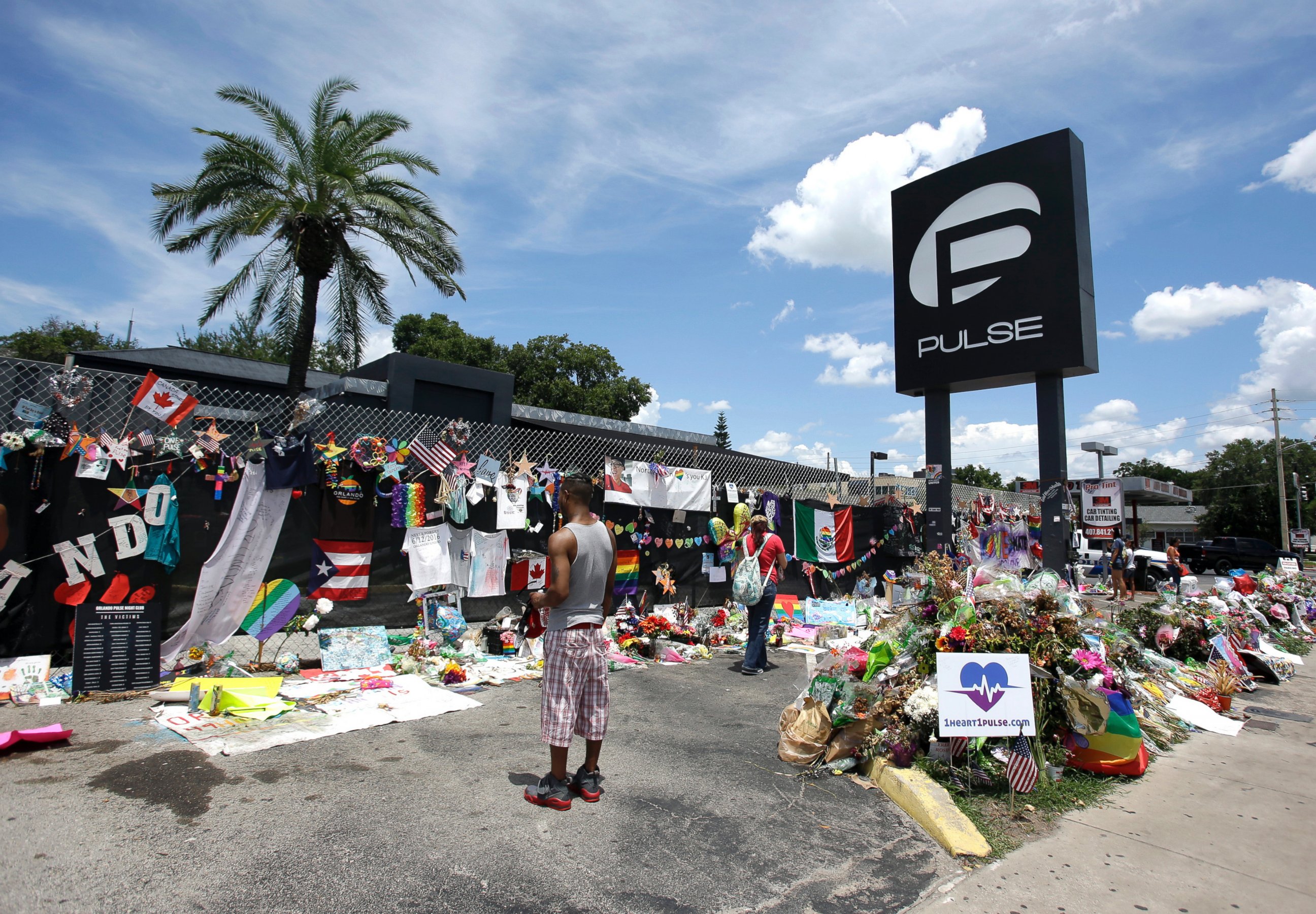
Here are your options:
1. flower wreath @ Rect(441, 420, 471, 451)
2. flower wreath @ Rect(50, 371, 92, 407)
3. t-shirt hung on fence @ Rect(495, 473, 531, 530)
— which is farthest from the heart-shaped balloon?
t-shirt hung on fence @ Rect(495, 473, 531, 530)

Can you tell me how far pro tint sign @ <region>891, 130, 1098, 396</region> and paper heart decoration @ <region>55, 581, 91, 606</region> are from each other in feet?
43.9

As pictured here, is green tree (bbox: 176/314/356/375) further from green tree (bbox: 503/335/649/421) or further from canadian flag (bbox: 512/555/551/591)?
canadian flag (bbox: 512/555/551/591)

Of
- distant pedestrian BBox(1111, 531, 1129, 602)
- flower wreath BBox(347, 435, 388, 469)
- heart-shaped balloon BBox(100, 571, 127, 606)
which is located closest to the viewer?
heart-shaped balloon BBox(100, 571, 127, 606)

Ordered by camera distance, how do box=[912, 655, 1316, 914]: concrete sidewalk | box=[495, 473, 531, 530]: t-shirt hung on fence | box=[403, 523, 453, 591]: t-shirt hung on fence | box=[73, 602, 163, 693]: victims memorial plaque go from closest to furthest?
box=[912, 655, 1316, 914]: concrete sidewalk < box=[73, 602, 163, 693]: victims memorial plaque < box=[403, 523, 453, 591]: t-shirt hung on fence < box=[495, 473, 531, 530]: t-shirt hung on fence

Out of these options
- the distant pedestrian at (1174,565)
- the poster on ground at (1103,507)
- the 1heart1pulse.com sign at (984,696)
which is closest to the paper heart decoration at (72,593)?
the 1heart1pulse.com sign at (984,696)

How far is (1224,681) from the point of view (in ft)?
21.7

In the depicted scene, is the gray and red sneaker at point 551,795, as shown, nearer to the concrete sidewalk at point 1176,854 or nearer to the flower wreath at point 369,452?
the concrete sidewalk at point 1176,854

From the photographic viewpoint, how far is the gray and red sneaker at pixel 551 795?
12.0ft

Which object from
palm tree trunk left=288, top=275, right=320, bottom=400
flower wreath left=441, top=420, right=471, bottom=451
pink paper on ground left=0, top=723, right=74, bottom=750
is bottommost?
pink paper on ground left=0, top=723, right=74, bottom=750

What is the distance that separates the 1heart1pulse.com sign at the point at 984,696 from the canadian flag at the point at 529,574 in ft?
15.6

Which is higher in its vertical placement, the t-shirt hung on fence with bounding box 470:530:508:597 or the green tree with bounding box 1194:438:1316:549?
the green tree with bounding box 1194:438:1316:549

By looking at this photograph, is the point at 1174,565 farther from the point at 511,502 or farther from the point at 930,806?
the point at 930,806

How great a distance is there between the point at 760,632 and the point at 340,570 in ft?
13.8

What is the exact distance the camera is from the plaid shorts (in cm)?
370
